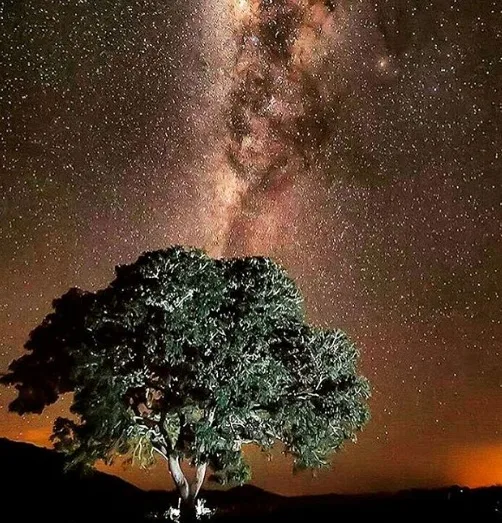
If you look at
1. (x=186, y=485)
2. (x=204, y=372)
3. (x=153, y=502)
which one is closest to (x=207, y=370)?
(x=204, y=372)

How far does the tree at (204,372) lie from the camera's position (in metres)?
23.7

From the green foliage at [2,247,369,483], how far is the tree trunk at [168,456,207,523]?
716 millimetres

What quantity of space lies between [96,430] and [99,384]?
172 cm

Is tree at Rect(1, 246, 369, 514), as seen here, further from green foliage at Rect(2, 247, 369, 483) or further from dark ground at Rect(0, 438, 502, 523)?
dark ground at Rect(0, 438, 502, 523)

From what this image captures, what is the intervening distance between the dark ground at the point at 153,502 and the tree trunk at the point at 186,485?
4.12 feet

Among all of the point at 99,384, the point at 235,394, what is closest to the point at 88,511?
the point at 99,384

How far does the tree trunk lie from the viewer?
88.3 feet

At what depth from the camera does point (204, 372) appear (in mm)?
23328

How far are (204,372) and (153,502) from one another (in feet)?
42.2

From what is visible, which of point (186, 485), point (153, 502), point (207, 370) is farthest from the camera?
point (153, 502)

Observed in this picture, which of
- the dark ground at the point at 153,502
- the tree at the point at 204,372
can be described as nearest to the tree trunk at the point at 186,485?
the tree at the point at 204,372

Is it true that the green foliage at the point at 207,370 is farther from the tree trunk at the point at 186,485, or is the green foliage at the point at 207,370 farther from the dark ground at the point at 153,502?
the dark ground at the point at 153,502

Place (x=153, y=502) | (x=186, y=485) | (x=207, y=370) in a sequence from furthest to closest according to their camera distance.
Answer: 1. (x=153, y=502)
2. (x=186, y=485)
3. (x=207, y=370)

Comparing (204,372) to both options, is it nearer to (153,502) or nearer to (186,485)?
(186,485)
